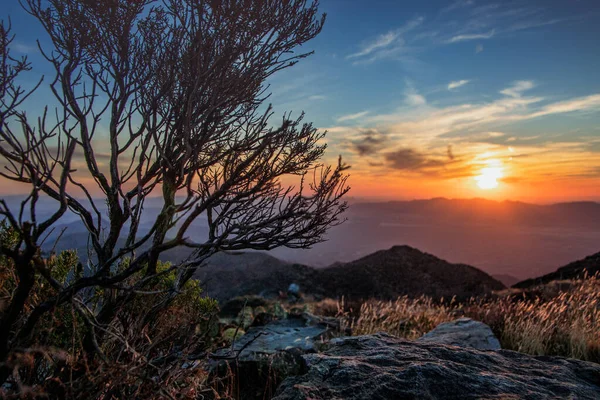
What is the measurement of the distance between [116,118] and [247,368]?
4.04 metres

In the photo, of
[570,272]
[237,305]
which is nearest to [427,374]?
[237,305]

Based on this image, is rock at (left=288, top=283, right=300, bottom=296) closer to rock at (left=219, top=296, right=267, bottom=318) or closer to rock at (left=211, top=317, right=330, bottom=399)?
rock at (left=219, top=296, right=267, bottom=318)

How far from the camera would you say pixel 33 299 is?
3293mm

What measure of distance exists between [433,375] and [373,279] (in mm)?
23880

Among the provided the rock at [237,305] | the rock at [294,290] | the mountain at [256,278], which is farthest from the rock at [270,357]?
the rock at [294,290]

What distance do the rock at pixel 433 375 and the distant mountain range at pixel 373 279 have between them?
19.1 metres

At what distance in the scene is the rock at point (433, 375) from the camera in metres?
2.76

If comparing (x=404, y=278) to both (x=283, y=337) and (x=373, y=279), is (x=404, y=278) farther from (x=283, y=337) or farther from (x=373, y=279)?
(x=283, y=337)

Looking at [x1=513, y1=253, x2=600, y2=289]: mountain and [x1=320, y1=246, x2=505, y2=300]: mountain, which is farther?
[x1=320, y1=246, x2=505, y2=300]: mountain

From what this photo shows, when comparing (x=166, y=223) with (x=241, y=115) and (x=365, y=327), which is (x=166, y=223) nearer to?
(x=241, y=115)

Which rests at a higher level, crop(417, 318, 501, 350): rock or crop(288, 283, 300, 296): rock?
crop(417, 318, 501, 350): rock

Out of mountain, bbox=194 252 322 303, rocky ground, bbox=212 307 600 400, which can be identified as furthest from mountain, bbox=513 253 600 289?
rocky ground, bbox=212 307 600 400

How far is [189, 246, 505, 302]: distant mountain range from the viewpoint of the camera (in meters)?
24.2

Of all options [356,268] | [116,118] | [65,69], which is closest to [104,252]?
[116,118]
